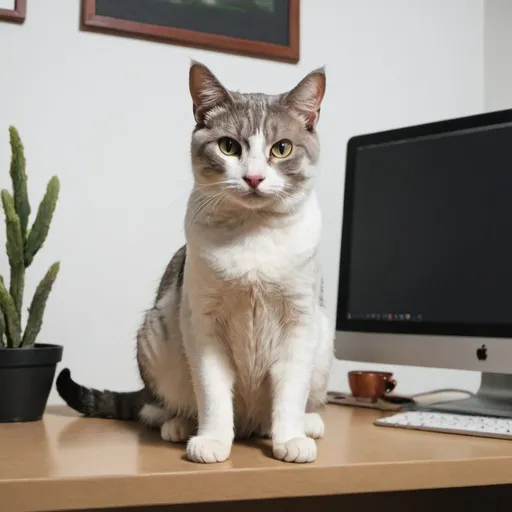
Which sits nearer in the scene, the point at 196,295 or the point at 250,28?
the point at 196,295

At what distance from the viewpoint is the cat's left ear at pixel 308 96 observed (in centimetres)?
95

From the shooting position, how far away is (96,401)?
1182mm

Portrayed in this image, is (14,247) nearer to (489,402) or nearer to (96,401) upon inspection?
(96,401)

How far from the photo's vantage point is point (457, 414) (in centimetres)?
118

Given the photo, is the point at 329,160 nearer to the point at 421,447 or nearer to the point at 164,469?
the point at 421,447

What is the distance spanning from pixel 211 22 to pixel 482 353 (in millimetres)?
947

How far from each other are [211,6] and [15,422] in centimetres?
100

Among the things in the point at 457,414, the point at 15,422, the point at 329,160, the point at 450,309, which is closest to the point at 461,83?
the point at 329,160

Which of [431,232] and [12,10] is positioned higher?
[12,10]

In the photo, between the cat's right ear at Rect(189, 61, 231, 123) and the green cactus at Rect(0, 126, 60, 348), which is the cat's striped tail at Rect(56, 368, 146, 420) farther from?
the cat's right ear at Rect(189, 61, 231, 123)

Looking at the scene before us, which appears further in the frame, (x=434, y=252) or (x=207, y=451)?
(x=434, y=252)

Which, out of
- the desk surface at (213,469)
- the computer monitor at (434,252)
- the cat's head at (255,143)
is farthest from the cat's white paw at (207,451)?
the computer monitor at (434,252)

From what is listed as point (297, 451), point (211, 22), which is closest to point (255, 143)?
point (297, 451)

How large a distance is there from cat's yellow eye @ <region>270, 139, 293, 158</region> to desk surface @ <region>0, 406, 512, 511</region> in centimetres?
40
